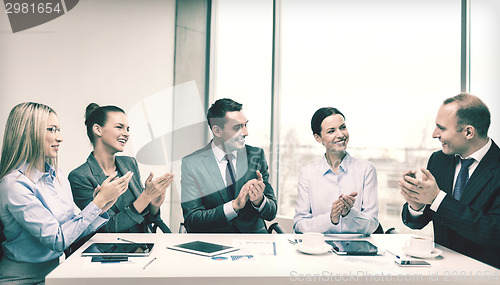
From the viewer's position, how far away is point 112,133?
2.99 metres

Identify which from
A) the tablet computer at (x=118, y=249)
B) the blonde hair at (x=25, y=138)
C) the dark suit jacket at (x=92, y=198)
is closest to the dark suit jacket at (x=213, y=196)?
the dark suit jacket at (x=92, y=198)

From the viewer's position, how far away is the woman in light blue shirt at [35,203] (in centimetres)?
203

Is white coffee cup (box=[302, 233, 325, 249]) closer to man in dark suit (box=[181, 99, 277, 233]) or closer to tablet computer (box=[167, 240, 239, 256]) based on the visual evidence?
tablet computer (box=[167, 240, 239, 256])

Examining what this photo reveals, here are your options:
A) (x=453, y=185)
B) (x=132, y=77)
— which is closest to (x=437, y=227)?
(x=453, y=185)

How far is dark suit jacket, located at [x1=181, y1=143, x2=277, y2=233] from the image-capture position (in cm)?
288

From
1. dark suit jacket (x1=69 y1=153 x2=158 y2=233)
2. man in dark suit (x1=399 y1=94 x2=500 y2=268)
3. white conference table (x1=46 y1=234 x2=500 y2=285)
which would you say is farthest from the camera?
dark suit jacket (x1=69 y1=153 x2=158 y2=233)

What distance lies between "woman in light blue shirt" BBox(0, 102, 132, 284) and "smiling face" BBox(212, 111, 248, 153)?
1072mm

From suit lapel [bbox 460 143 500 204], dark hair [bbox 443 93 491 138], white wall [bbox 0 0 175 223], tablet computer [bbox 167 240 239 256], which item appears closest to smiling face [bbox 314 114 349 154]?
dark hair [bbox 443 93 491 138]

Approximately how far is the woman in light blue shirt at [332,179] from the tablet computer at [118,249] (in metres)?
1.12

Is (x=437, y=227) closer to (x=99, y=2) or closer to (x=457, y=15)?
(x=457, y=15)

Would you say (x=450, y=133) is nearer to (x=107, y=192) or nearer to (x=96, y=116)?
(x=107, y=192)

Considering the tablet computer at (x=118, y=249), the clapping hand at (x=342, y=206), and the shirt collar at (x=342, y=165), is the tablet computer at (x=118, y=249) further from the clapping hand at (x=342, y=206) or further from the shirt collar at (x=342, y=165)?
the shirt collar at (x=342, y=165)

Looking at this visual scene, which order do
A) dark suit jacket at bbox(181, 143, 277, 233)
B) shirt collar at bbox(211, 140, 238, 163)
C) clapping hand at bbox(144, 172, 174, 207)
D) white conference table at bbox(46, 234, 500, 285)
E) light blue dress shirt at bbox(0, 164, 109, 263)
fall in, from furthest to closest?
shirt collar at bbox(211, 140, 238, 163), dark suit jacket at bbox(181, 143, 277, 233), clapping hand at bbox(144, 172, 174, 207), light blue dress shirt at bbox(0, 164, 109, 263), white conference table at bbox(46, 234, 500, 285)

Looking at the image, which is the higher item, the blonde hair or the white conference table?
the blonde hair
